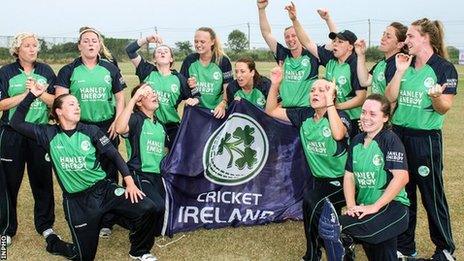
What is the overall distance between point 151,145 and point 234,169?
1137 millimetres

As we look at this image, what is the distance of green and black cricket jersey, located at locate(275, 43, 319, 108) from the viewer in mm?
6527

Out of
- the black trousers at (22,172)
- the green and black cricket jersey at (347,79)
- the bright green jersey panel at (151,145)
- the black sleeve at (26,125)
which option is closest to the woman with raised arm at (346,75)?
the green and black cricket jersey at (347,79)

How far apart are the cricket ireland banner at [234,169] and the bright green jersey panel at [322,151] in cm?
101

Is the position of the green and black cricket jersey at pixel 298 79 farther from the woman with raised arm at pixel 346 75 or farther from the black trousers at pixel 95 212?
the black trousers at pixel 95 212

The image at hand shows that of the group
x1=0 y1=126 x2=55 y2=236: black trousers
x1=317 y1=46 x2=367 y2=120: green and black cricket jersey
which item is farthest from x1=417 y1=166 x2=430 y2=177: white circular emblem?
x1=0 y1=126 x2=55 y2=236: black trousers

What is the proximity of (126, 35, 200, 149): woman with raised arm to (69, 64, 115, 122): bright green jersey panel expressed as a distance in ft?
2.12

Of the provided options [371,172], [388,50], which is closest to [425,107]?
[371,172]

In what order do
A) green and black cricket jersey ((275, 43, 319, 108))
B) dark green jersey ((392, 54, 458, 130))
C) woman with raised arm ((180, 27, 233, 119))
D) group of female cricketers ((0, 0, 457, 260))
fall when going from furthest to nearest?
woman with raised arm ((180, 27, 233, 119))
green and black cricket jersey ((275, 43, 319, 108))
dark green jersey ((392, 54, 458, 130))
group of female cricketers ((0, 0, 457, 260))

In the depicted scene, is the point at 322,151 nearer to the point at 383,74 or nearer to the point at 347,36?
the point at 383,74

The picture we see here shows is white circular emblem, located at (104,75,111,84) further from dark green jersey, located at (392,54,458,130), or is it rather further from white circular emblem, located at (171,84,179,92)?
dark green jersey, located at (392,54,458,130)

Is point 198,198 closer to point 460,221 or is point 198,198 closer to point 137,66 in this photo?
point 137,66

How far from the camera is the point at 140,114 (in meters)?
5.72

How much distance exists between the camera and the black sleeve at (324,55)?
252 inches

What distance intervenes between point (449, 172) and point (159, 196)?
571cm
